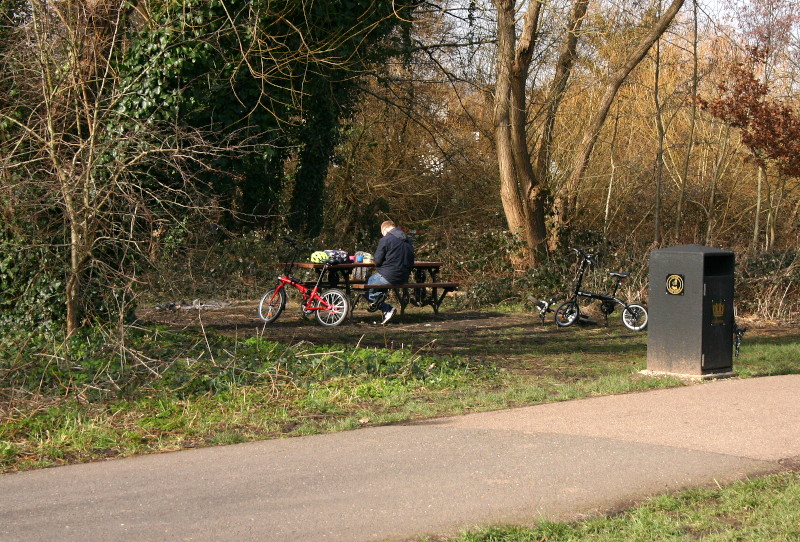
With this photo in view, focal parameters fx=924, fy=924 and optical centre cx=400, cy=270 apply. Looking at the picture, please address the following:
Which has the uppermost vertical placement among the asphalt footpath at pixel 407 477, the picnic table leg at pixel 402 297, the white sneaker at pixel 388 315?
the picnic table leg at pixel 402 297

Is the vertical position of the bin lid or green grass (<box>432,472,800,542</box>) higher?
the bin lid

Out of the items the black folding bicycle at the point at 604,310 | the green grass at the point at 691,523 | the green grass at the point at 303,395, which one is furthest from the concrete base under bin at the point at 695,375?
the black folding bicycle at the point at 604,310

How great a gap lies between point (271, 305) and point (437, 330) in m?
2.73

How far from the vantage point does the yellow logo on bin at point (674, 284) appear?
932 centimetres

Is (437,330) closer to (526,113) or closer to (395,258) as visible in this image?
(395,258)

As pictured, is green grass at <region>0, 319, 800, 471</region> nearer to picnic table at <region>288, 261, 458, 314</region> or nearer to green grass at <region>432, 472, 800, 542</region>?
green grass at <region>432, 472, 800, 542</region>

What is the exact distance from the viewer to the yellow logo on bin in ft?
30.6

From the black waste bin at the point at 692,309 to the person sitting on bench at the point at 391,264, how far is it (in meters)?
5.87

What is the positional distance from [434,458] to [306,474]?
0.91m

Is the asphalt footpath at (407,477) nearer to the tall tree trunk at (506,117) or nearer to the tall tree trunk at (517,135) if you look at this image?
the tall tree trunk at (517,135)

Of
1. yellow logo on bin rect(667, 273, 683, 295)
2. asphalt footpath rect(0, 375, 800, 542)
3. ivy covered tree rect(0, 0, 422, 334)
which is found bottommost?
asphalt footpath rect(0, 375, 800, 542)

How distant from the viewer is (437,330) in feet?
46.2

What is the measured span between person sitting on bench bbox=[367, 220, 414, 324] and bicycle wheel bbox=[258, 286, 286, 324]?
1440 mm

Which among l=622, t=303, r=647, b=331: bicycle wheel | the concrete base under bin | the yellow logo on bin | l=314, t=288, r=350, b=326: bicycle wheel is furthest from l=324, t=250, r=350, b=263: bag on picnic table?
the yellow logo on bin
